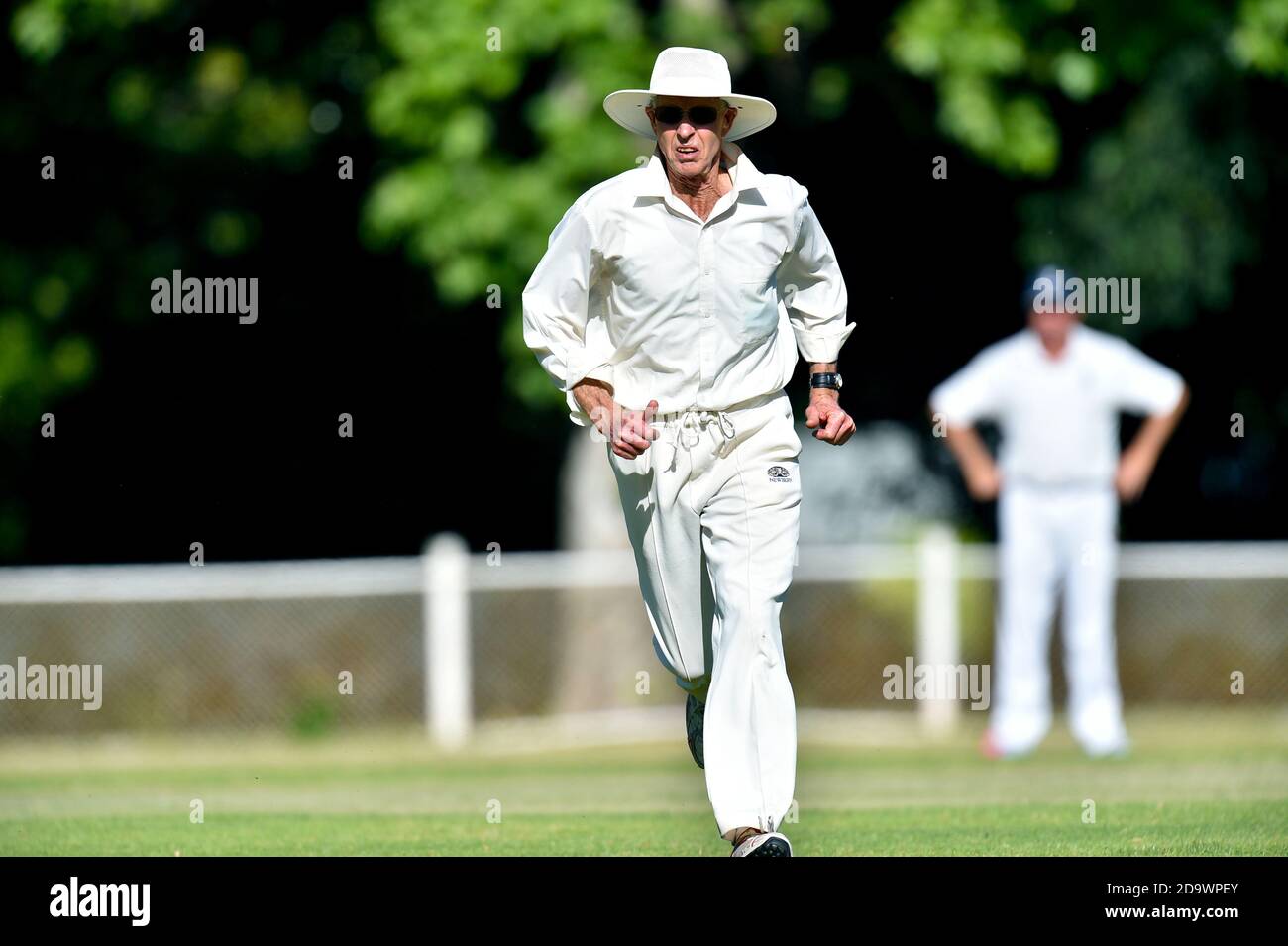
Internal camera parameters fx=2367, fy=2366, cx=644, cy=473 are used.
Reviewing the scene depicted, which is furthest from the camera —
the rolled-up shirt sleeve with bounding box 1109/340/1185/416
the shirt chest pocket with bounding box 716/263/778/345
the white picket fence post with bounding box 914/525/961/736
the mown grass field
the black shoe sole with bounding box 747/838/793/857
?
the white picket fence post with bounding box 914/525/961/736

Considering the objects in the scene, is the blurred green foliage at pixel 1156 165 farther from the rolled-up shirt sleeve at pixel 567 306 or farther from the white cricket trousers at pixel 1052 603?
the rolled-up shirt sleeve at pixel 567 306

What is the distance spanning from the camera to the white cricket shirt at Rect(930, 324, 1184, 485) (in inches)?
548

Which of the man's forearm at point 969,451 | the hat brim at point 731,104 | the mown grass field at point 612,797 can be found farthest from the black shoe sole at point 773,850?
the man's forearm at point 969,451

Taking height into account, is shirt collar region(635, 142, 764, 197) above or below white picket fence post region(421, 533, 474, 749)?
above

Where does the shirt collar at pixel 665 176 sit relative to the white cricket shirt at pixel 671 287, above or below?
above

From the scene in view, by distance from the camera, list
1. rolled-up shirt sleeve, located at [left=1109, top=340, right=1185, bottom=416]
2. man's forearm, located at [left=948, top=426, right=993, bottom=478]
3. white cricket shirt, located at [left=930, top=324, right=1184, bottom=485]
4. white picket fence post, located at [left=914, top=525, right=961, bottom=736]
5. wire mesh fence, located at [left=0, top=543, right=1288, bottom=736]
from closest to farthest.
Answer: white cricket shirt, located at [left=930, top=324, right=1184, bottom=485]
rolled-up shirt sleeve, located at [left=1109, top=340, right=1185, bottom=416]
man's forearm, located at [left=948, top=426, right=993, bottom=478]
wire mesh fence, located at [left=0, top=543, right=1288, bottom=736]
white picket fence post, located at [left=914, top=525, right=961, bottom=736]

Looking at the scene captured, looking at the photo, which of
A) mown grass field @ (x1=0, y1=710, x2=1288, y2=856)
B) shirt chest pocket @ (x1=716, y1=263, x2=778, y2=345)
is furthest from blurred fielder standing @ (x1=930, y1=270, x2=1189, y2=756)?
shirt chest pocket @ (x1=716, y1=263, x2=778, y2=345)

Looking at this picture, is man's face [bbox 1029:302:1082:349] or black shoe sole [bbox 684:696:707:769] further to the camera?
man's face [bbox 1029:302:1082:349]

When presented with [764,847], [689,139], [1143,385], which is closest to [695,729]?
[764,847]

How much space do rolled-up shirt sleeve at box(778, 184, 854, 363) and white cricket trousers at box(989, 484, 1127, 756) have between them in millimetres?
6246

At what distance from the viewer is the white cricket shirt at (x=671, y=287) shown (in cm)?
747

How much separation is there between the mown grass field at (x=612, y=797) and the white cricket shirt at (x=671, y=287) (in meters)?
1.59

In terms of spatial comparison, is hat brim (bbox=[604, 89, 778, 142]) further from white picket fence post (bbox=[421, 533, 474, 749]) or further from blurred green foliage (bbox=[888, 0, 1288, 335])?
white picket fence post (bbox=[421, 533, 474, 749])
